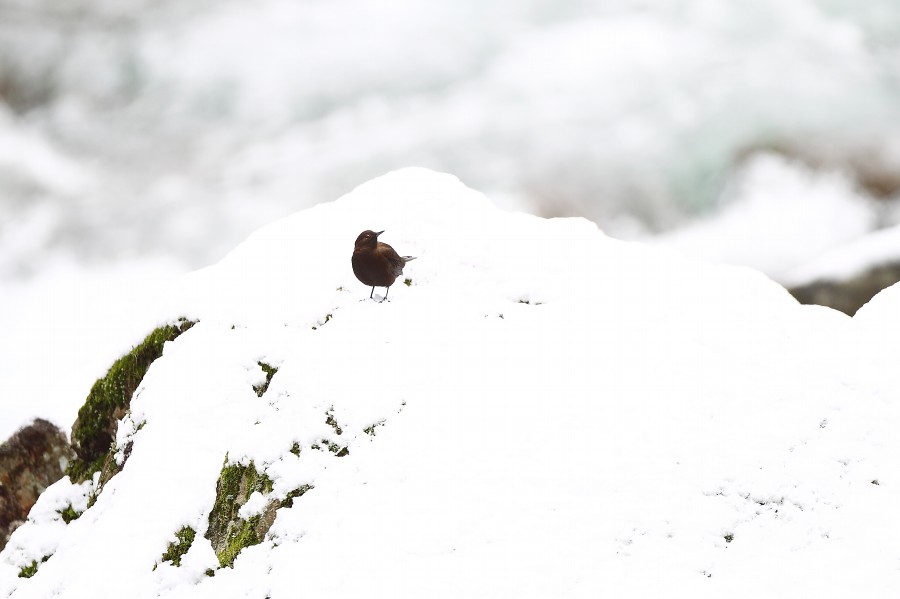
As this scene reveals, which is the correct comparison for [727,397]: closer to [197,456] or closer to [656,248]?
[656,248]

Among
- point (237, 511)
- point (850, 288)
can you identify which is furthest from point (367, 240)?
point (850, 288)

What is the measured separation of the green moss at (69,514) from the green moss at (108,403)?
1.47 feet

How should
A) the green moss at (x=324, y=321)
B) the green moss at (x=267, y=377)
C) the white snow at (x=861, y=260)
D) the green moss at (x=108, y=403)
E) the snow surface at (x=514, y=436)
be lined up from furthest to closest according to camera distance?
the white snow at (x=861, y=260) < the green moss at (x=108, y=403) < the green moss at (x=324, y=321) < the green moss at (x=267, y=377) < the snow surface at (x=514, y=436)

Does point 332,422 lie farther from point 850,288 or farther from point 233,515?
point 850,288

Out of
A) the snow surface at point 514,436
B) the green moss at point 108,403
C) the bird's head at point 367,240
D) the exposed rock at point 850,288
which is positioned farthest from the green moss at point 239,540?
the exposed rock at point 850,288

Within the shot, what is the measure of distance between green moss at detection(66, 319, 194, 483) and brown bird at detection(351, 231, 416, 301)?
2834mm

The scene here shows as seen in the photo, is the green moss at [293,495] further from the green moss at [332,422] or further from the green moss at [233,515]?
the green moss at [332,422]

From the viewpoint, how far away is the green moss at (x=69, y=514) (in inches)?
326

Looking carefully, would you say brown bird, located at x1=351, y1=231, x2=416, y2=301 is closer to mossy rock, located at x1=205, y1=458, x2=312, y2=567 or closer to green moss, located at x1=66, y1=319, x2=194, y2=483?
mossy rock, located at x1=205, y1=458, x2=312, y2=567

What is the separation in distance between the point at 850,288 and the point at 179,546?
40.6m

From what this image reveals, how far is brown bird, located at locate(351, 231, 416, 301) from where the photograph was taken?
7414 mm

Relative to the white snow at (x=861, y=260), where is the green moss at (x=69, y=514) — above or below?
below

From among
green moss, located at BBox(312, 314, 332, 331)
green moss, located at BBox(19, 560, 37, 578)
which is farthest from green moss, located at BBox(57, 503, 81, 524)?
green moss, located at BBox(312, 314, 332, 331)

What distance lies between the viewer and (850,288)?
36.8 m
